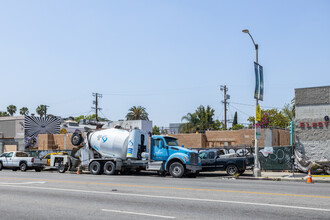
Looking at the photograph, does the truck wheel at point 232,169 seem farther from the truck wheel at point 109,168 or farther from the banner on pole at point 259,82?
the truck wheel at point 109,168

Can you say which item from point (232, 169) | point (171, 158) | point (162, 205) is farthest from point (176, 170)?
point (162, 205)

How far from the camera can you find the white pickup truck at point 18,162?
2966cm

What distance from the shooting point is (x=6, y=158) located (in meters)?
30.8

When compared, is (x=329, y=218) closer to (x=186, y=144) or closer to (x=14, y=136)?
(x=186, y=144)

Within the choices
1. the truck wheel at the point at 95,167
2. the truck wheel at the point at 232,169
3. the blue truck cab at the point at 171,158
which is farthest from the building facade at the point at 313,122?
the truck wheel at the point at 95,167

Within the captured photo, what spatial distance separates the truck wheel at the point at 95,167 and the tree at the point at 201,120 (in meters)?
38.6

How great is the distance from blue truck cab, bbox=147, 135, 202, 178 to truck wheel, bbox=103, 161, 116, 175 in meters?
2.47

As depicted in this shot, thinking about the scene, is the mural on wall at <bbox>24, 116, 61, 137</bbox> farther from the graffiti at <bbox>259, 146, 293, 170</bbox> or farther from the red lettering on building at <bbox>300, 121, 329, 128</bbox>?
the red lettering on building at <bbox>300, 121, 329, 128</bbox>

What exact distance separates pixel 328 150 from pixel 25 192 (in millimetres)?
19933

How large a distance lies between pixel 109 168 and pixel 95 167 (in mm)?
1117

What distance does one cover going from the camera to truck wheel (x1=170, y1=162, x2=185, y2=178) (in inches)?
848

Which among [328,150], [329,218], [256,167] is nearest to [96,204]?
[329,218]

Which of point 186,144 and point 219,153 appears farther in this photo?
point 186,144

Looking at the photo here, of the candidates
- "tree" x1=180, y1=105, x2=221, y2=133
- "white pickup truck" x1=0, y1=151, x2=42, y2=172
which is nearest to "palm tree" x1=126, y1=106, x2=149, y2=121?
"tree" x1=180, y1=105, x2=221, y2=133
